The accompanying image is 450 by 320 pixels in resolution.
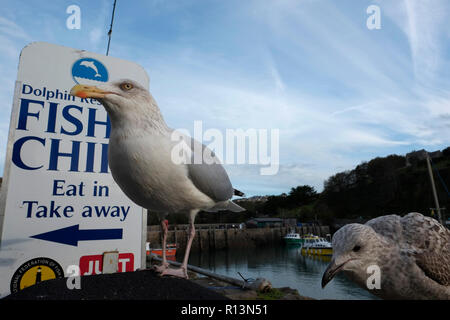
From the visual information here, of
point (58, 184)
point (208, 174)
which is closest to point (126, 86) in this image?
point (208, 174)

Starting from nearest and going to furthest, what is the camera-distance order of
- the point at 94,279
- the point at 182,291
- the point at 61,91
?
the point at 182,291 < the point at 94,279 < the point at 61,91

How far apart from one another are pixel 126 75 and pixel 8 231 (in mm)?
2462

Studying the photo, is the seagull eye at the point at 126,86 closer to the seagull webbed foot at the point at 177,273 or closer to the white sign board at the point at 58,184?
the seagull webbed foot at the point at 177,273

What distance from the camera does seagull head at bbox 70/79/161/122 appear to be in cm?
177

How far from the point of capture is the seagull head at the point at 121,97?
5.82ft

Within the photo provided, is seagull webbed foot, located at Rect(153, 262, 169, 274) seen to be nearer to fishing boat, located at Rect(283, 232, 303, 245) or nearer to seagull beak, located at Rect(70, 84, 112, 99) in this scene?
seagull beak, located at Rect(70, 84, 112, 99)

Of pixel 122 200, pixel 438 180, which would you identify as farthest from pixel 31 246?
pixel 438 180

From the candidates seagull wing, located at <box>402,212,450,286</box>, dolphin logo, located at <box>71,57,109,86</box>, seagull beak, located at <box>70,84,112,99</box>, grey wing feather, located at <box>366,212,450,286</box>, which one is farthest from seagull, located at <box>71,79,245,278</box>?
dolphin logo, located at <box>71,57,109,86</box>

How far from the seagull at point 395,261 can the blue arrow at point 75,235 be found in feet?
9.43

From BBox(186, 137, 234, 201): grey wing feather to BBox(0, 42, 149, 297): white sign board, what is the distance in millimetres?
1912

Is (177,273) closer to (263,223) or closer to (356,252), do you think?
(356,252)

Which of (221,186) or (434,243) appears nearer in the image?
(434,243)

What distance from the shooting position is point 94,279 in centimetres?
234

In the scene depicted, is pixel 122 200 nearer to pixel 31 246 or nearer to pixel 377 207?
pixel 31 246
